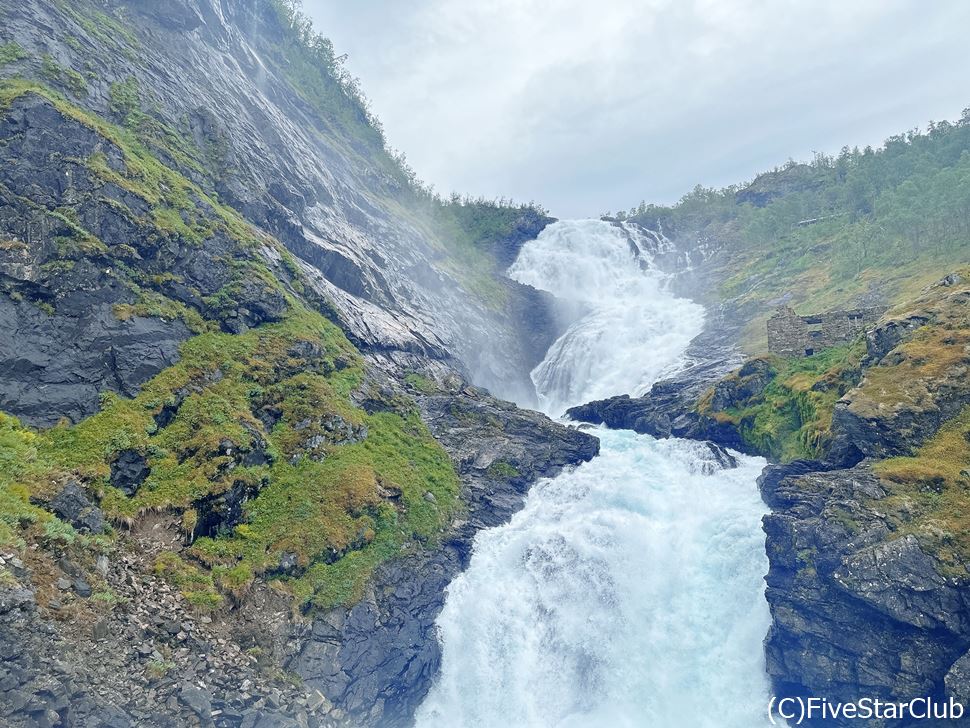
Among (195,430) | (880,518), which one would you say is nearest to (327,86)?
(195,430)

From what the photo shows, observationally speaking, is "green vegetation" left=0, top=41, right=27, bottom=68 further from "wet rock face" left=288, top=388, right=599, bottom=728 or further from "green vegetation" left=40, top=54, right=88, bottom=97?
"wet rock face" left=288, top=388, right=599, bottom=728

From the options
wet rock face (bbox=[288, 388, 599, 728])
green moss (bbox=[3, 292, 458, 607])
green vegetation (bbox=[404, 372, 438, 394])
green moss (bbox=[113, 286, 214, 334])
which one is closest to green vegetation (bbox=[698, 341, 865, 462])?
wet rock face (bbox=[288, 388, 599, 728])

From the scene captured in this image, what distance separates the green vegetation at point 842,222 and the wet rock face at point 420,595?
93.8 feet

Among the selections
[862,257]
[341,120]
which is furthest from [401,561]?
[341,120]

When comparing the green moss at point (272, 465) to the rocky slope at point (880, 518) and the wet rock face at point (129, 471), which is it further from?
the rocky slope at point (880, 518)

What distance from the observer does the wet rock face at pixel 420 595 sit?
2375 cm

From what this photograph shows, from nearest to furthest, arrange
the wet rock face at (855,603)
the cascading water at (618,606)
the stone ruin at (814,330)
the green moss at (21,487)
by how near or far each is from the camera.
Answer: the green moss at (21,487) → the wet rock face at (855,603) → the cascading water at (618,606) → the stone ruin at (814,330)

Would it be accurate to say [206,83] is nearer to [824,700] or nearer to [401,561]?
[401,561]

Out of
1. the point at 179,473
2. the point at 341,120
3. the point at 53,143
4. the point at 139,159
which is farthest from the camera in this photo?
the point at 341,120

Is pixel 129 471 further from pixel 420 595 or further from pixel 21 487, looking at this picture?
pixel 420 595

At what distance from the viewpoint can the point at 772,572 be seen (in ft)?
87.9

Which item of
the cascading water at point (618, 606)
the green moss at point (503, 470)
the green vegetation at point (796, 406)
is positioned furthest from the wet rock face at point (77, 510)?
the green vegetation at point (796, 406)

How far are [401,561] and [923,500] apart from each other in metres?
23.4

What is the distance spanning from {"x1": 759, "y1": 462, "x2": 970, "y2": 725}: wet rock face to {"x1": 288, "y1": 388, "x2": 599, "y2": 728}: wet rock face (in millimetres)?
14904
